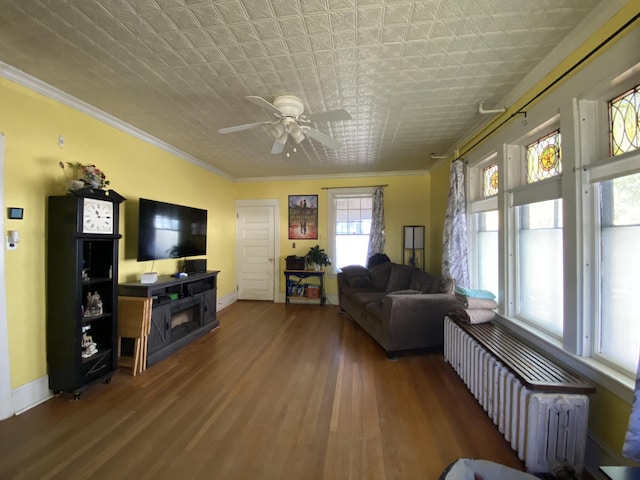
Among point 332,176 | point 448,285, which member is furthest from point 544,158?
point 332,176

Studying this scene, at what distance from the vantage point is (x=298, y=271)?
507 centimetres

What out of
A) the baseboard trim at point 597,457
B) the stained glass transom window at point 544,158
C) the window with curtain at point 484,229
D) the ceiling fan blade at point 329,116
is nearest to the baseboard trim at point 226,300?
the ceiling fan blade at point 329,116

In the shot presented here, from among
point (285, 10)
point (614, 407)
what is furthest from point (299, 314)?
point (285, 10)

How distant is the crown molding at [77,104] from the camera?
6.57 feet

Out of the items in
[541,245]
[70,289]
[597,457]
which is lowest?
[597,457]

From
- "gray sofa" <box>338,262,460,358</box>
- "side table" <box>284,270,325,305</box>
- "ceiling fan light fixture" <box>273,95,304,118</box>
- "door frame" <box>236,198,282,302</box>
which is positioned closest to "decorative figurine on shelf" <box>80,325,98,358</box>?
"ceiling fan light fixture" <box>273,95,304,118</box>

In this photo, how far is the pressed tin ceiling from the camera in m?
1.47

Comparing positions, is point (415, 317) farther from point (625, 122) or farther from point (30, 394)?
point (30, 394)

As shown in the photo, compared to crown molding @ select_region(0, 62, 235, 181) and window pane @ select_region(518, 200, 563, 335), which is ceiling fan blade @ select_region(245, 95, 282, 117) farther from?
window pane @ select_region(518, 200, 563, 335)

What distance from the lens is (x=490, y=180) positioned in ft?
9.89

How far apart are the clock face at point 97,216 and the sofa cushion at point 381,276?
145 inches

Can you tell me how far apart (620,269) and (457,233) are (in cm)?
177

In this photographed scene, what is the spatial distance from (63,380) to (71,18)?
105 inches

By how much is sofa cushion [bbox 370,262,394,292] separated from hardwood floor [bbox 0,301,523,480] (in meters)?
1.53
